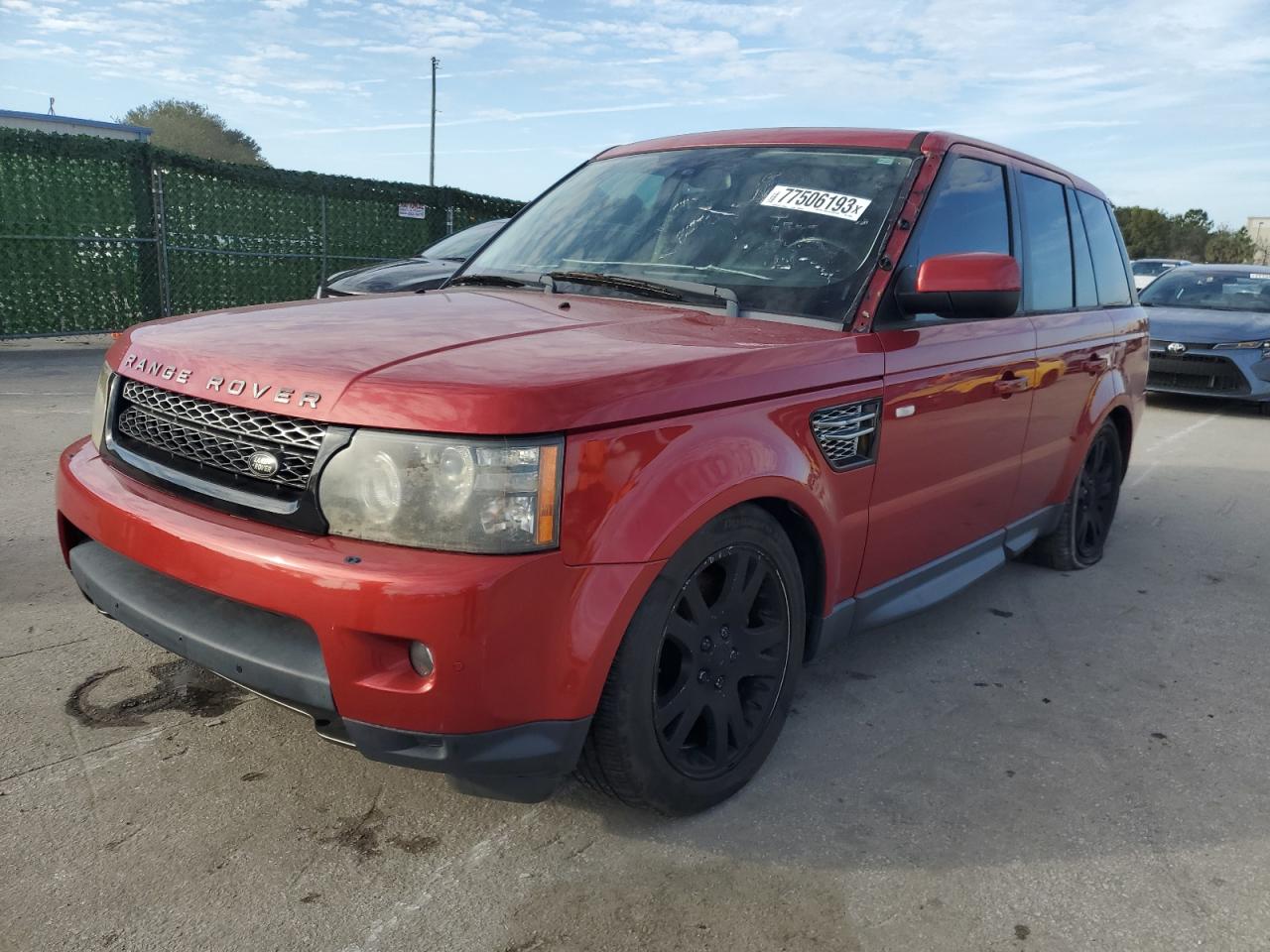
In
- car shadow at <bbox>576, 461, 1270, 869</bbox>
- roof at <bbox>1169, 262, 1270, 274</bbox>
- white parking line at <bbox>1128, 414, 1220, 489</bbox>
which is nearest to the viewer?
car shadow at <bbox>576, 461, 1270, 869</bbox>

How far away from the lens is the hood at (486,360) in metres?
2.00

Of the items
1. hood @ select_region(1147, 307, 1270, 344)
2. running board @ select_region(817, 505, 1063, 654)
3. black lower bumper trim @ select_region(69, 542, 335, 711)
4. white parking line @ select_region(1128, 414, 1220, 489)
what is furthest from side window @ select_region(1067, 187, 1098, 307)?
hood @ select_region(1147, 307, 1270, 344)

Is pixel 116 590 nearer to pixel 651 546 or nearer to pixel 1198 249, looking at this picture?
pixel 651 546

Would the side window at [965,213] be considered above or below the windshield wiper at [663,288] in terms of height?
above

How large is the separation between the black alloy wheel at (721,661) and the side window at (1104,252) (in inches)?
113

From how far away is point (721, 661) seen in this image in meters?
2.53

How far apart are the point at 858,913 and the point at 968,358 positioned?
1.79 meters

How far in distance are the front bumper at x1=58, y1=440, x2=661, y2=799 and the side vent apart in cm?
74

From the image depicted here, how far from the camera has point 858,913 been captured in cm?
221

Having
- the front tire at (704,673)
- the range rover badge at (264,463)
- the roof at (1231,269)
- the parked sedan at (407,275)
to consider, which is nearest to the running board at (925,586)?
the front tire at (704,673)

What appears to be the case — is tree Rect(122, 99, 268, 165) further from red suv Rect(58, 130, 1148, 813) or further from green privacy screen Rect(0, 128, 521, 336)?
red suv Rect(58, 130, 1148, 813)

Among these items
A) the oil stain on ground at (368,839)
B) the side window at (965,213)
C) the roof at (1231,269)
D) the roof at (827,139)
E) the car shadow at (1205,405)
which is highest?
the roof at (827,139)

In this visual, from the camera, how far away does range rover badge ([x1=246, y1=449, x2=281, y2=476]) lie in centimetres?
212

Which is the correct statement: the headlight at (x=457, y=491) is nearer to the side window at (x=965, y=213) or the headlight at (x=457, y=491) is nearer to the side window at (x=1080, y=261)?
the side window at (x=965, y=213)
